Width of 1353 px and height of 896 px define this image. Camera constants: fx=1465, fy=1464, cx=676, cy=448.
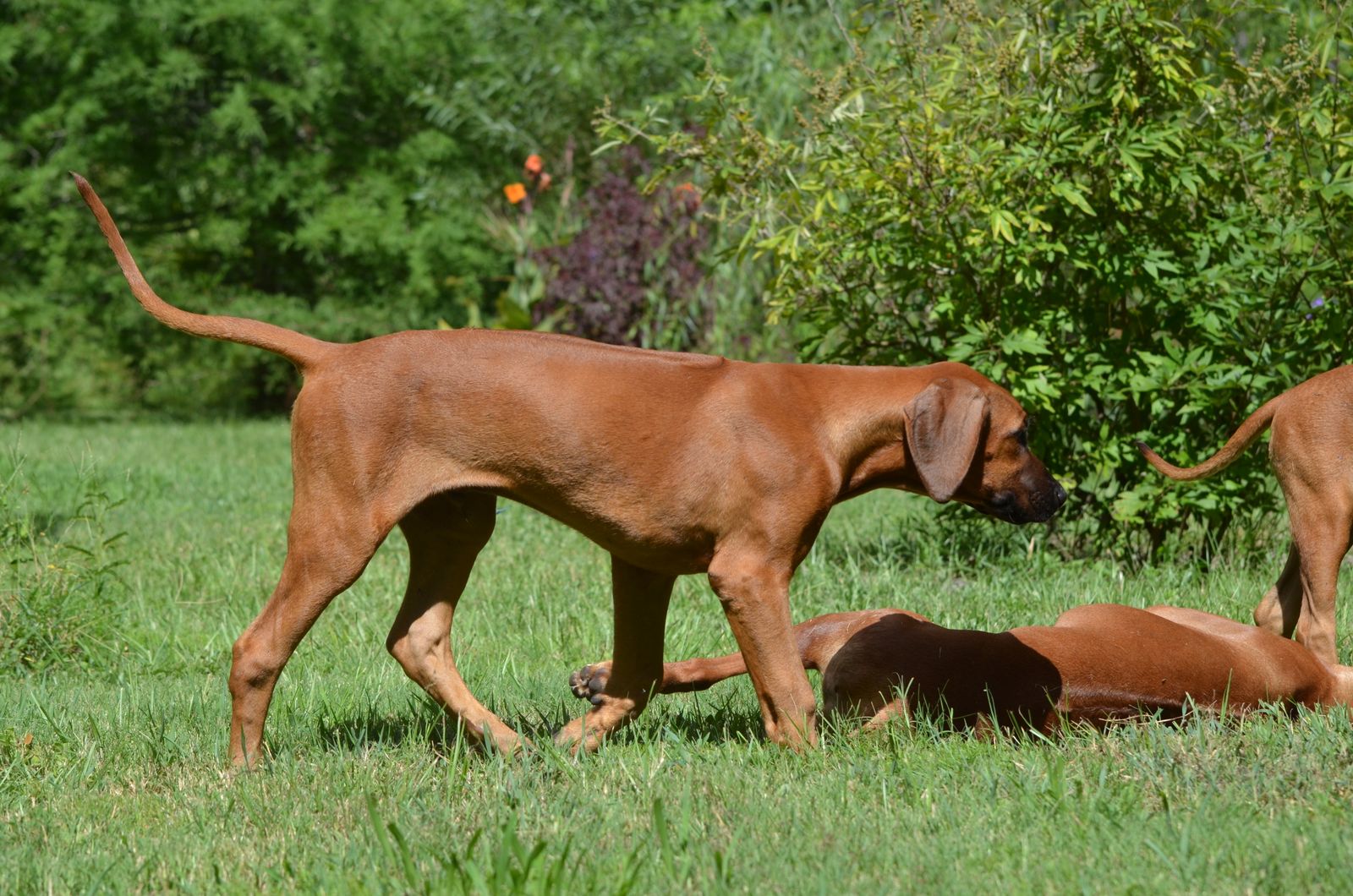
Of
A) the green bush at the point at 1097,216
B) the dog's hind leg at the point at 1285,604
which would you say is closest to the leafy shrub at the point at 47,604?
the green bush at the point at 1097,216

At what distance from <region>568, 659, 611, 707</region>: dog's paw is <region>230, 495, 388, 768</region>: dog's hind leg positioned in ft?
2.96

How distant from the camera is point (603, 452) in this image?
158 inches

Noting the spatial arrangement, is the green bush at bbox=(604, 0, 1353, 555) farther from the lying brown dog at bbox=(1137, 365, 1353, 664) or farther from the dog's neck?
the dog's neck

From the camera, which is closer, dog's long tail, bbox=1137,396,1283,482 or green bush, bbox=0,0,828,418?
dog's long tail, bbox=1137,396,1283,482

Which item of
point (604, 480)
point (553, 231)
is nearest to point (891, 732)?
point (604, 480)

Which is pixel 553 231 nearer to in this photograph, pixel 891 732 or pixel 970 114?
pixel 970 114

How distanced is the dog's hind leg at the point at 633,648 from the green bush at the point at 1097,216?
92.9 inches

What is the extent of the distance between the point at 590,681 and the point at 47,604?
2.30 m

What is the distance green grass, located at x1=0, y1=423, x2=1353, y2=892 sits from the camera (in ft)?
10.1

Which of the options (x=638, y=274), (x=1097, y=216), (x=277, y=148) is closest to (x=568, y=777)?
(x=1097, y=216)

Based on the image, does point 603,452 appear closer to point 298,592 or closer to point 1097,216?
point 298,592

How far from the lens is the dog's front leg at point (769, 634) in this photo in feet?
13.2

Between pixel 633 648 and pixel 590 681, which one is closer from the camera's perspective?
pixel 633 648

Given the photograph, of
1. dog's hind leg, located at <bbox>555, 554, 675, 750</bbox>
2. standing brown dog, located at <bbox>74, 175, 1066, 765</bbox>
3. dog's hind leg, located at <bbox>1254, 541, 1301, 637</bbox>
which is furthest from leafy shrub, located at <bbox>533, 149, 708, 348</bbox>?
standing brown dog, located at <bbox>74, 175, 1066, 765</bbox>
